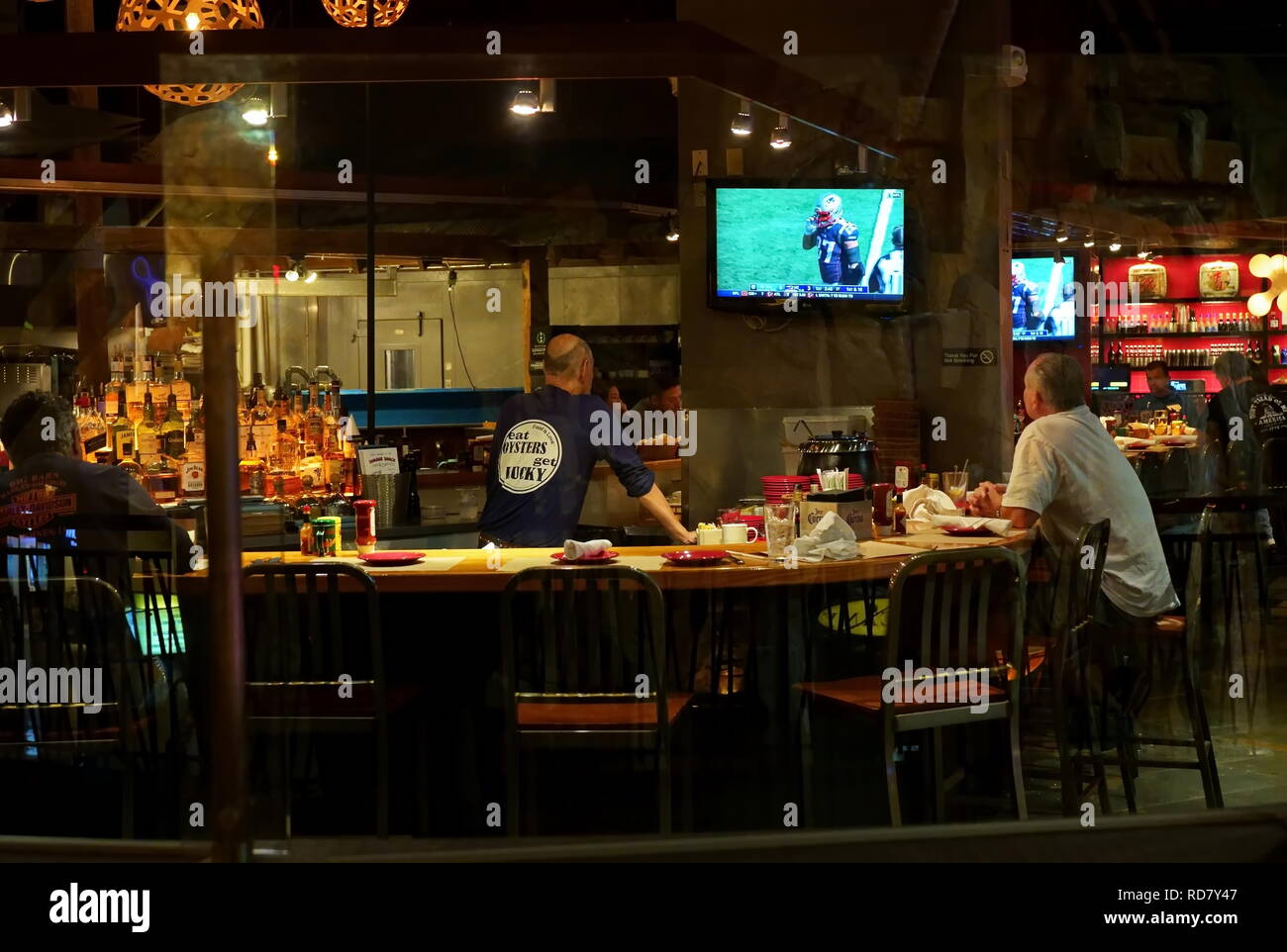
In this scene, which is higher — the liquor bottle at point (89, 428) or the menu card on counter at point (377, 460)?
the liquor bottle at point (89, 428)

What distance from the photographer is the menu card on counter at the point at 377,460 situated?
4.45 metres

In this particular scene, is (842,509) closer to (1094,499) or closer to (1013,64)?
(1094,499)

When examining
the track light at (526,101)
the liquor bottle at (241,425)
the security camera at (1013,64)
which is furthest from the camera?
the track light at (526,101)

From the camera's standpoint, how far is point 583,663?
3.12 m

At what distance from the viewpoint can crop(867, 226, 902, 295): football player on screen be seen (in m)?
5.53

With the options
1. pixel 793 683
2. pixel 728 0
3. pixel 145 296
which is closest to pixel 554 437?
pixel 793 683

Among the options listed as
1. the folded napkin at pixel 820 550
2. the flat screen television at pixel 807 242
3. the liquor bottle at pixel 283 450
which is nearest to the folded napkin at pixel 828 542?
the folded napkin at pixel 820 550

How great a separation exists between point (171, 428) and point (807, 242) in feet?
9.29

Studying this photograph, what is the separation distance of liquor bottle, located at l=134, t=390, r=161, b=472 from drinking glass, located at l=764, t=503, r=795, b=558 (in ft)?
5.93

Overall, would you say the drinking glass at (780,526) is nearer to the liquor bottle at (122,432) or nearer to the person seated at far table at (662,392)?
the liquor bottle at (122,432)

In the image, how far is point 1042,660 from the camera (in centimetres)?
358

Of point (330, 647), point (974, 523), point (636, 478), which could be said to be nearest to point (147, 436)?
point (330, 647)

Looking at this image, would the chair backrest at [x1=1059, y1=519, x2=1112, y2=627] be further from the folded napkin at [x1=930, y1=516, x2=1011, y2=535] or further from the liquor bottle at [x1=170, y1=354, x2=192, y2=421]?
the liquor bottle at [x1=170, y1=354, x2=192, y2=421]
